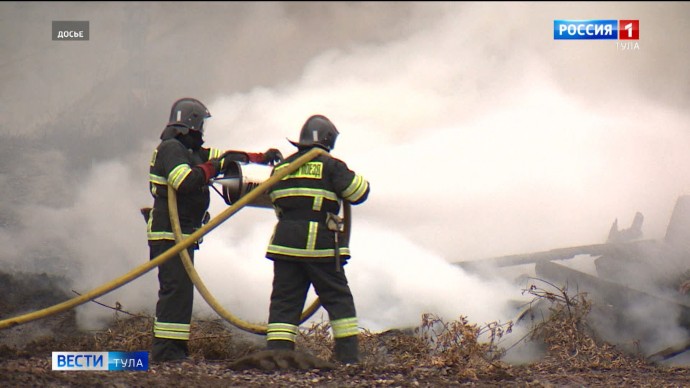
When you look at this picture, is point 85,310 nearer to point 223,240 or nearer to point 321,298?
point 223,240

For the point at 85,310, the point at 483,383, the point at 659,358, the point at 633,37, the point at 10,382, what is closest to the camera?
the point at 10,382

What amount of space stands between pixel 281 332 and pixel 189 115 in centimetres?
194

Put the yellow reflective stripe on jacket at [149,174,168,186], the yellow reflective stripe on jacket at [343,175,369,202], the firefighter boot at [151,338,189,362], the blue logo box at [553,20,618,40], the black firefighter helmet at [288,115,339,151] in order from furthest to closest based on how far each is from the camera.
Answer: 1. the blue logo box at [553,20,618,40]
2. the yellow reflective stripe on jacket at [149,174,168,186]
3. the firefighter boot at [151,338,189,362]
4. the black firefighter helmet at [288,115,339,151]
5. the yellow reflective stripe on jacket at [343,175,369,202]

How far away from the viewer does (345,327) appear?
22.2 feet

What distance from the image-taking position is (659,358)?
26.6ft

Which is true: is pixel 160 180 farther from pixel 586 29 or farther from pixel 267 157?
pixel 586 29

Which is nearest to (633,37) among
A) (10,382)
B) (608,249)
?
(608,249)

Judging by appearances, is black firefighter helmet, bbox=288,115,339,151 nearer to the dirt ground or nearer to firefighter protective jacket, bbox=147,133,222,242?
firefighter protective jacket, bbox=147,133,222,242

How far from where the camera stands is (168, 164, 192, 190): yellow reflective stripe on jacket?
22.8 ft

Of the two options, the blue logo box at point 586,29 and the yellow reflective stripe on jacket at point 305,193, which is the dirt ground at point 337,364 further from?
the blue logo box at point 586,29

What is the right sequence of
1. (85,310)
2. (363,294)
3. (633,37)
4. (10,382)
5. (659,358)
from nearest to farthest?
(10,382), (659,358), (85,310), (363,294), (633,37)

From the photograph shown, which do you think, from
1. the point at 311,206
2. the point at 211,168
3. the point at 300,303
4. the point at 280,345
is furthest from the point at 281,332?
the point at 211,168

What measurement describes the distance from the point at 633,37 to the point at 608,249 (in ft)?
12.5

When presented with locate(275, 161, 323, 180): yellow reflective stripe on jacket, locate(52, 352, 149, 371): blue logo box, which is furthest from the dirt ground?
locate(275, 161, 323, 180): yellow reflective stripe on jacket
